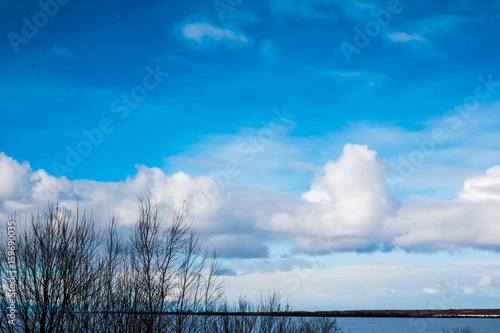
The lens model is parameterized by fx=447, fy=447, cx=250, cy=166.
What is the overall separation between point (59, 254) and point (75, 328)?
2.62 metres

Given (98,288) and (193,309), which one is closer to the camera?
(98,288)

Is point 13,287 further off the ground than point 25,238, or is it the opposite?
point 25,238

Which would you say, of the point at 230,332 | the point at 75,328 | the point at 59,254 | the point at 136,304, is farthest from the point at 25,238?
the point at 230,332

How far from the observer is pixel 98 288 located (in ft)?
55.9

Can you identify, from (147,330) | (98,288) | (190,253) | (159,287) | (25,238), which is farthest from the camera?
(190,253)

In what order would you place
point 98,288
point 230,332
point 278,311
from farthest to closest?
point 278,311 < point 230,332 < point 98,288

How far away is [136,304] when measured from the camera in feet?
63.1

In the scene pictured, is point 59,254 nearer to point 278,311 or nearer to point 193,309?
point 193,309

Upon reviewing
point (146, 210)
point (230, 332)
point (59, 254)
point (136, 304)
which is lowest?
point (230, 332)

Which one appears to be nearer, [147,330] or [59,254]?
[59,254]

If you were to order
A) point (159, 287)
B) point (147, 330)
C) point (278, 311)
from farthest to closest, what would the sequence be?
point (278, 311) → point (159, 287) → point (147, 330)

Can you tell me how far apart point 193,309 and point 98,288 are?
6888 millimetres

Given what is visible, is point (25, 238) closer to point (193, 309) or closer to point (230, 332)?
point (193, 309)

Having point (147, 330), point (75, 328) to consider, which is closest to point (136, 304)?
point (147, 330)
